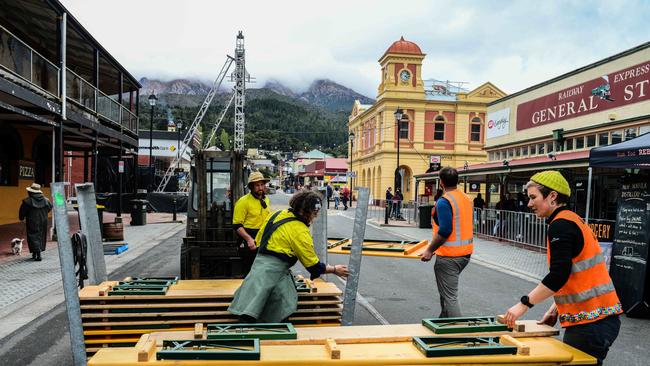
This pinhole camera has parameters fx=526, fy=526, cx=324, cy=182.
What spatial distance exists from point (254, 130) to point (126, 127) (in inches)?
5321

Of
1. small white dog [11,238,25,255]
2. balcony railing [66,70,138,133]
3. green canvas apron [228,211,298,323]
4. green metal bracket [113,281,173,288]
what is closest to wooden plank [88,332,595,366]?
green canvas apron [228,211,298,323]

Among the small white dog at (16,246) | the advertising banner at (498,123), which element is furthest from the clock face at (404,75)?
the small white dog at (16,246)

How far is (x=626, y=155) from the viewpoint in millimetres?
Answer: 8656

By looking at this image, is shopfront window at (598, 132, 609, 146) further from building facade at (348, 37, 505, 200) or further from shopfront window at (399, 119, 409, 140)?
shopfront window at (399, 119, 409, 140)

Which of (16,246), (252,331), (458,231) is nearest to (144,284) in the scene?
(252,331)

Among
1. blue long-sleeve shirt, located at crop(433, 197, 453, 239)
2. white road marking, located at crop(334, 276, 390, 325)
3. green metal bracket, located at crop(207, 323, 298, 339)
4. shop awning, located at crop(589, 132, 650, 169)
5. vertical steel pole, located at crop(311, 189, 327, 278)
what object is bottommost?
white road marking, located at crop(334, 276, 390, 325)

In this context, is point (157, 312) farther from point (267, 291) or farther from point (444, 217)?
point (444, 217)

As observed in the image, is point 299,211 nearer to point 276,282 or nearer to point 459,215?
point 276,282

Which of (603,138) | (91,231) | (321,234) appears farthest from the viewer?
(603,138)

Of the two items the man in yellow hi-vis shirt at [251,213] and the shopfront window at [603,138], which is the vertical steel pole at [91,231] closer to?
the man in yellow hi-vis shirt at [251,213]

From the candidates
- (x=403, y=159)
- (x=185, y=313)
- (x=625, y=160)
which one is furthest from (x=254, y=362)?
(x=403, y=159)

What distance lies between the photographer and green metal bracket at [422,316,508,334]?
11.9ft

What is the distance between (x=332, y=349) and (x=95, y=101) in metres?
17.2

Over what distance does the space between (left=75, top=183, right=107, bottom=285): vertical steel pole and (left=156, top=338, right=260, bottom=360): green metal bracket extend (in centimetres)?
267
